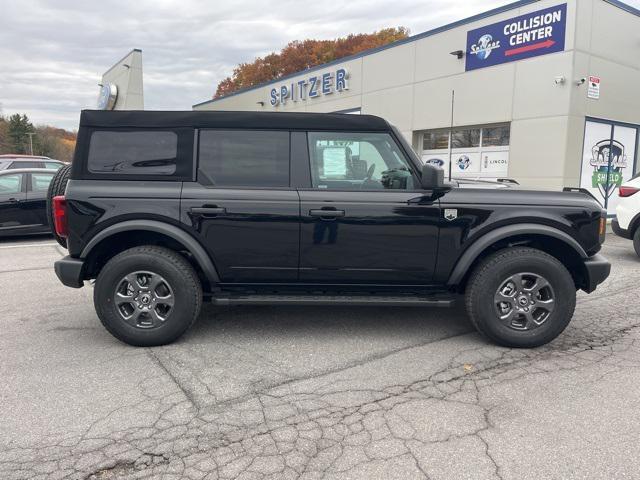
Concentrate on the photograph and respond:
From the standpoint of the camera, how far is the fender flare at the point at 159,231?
3818 millimetres

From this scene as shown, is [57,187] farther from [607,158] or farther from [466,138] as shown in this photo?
[607,158]

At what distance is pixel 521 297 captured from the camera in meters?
3.96

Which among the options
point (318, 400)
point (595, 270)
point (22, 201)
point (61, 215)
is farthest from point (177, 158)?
point (22, 201)

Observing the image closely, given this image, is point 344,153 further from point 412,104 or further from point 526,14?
point 412,104

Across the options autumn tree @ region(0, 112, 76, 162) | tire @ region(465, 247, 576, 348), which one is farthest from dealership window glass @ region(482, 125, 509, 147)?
autumn tree @ region(0, 112, 76, 162)

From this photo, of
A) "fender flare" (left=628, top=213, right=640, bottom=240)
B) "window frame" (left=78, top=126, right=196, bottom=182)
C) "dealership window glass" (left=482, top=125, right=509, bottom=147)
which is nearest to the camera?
"window frame" (left=78, top=126, right=196, bottom=182)

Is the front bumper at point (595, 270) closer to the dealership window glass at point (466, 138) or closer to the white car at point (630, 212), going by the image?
the white car at point (630, 212)

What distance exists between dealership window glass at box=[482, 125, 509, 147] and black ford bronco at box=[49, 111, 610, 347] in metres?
9.71

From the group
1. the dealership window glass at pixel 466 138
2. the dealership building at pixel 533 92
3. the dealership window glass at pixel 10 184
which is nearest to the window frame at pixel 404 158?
the dealership building at pixel 533 92

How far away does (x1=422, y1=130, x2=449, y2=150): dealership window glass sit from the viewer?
14.8 metres

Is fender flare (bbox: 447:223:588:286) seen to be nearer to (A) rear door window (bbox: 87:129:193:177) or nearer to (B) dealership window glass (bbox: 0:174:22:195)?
(A) rear door window (bbox: 87:129:193:177)

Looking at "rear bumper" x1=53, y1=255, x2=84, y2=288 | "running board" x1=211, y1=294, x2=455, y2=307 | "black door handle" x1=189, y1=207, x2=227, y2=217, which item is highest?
"black door handle" x1=189, y1=207, x2=227, y2=217

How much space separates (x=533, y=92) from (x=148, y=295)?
1122 centimetres

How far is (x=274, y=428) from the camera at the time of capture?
2.77 meters
